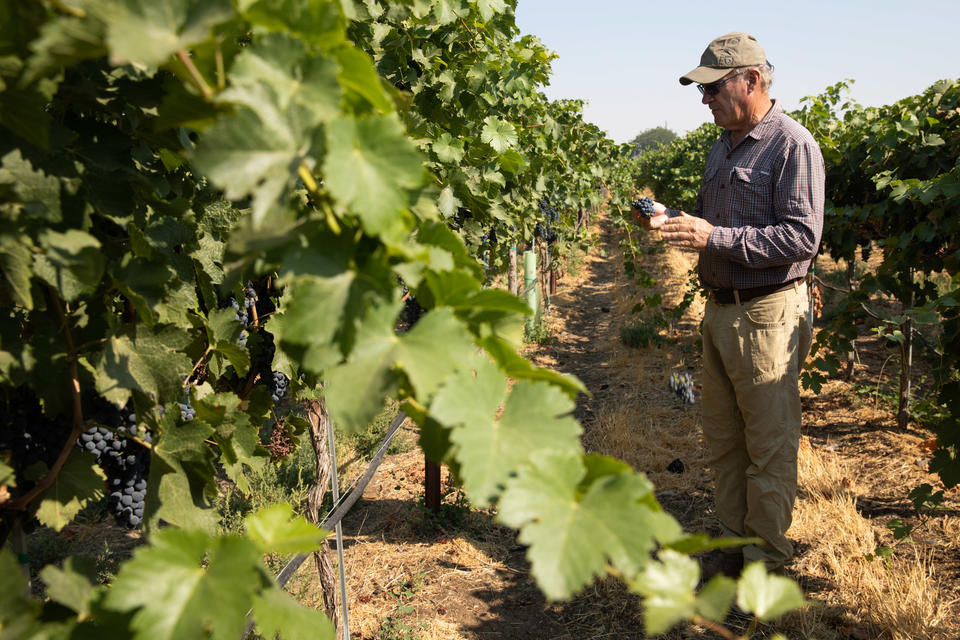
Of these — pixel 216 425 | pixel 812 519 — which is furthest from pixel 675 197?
pixel 216 425

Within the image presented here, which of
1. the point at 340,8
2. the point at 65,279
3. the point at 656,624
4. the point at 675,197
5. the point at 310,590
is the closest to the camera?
the point at 656,624

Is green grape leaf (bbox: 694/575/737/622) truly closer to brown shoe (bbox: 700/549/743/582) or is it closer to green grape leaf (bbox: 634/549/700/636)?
green grape leaf (bbox: 634/549/700/636)

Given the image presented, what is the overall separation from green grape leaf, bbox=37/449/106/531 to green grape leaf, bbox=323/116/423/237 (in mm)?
791

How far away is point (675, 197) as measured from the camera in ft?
46.5

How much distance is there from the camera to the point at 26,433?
3.26ft

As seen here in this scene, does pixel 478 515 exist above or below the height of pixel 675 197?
below

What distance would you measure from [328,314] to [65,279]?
47cm

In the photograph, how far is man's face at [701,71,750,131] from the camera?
8.46ft

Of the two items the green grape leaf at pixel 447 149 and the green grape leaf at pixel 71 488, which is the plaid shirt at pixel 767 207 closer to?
Answer: the green grape leaf at pixel 447 149

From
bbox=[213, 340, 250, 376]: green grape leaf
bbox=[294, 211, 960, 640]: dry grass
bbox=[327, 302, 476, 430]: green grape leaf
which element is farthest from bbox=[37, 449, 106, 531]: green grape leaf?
bbox=[294, 211, 960, 640]: dry grass

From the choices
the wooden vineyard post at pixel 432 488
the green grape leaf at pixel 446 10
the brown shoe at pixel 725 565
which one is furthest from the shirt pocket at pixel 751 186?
the wooden vineyard post at pixel 432 488

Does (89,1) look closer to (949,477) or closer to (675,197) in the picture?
(949,477)

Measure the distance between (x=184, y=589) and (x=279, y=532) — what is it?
134 millimetres

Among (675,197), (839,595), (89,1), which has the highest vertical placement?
(675,197)
